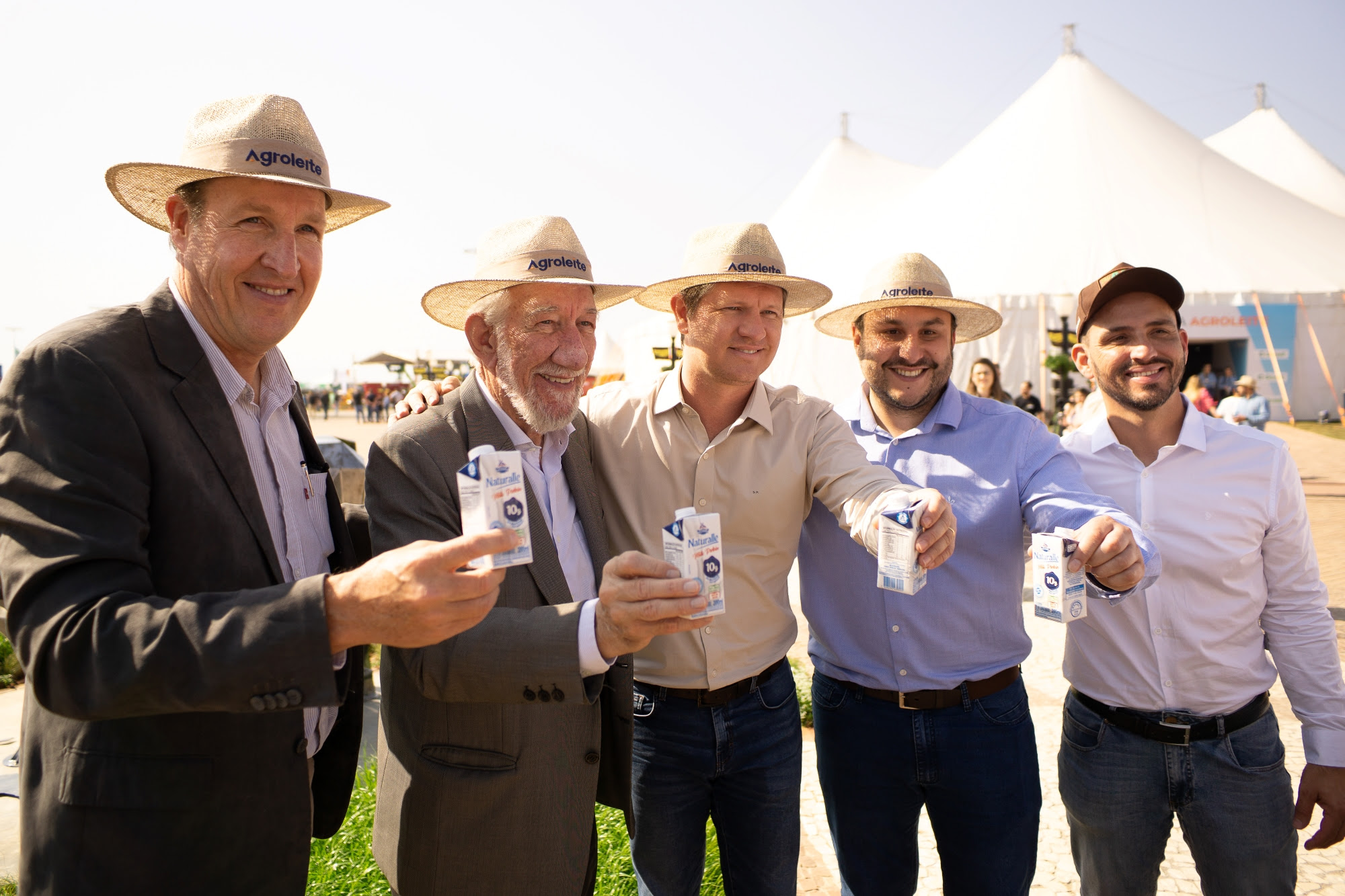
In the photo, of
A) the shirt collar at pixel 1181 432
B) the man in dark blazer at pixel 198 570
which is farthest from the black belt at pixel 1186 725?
the man in dark blazer at pixel 198 570

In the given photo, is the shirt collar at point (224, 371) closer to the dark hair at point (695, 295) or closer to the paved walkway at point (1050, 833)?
the dark hair at point (695, 295)

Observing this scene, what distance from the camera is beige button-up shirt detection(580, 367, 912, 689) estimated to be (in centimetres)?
289

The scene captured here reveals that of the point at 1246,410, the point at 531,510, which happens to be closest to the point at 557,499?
the point at 531,510

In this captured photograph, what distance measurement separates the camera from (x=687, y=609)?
193cm

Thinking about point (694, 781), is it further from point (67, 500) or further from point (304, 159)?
point (304, 159)

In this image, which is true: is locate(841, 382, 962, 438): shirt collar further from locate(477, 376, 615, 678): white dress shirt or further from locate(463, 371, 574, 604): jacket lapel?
locate(463, 371, 574, 604): jacket lapel

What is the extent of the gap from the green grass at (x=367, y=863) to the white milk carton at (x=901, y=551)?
5.50 feet

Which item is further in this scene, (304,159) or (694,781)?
(694,781)

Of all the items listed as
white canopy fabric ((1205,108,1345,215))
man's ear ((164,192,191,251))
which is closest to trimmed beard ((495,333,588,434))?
man's ear ((164,192,191,251))

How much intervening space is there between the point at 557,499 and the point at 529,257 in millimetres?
812

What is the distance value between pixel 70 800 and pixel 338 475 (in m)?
8.14

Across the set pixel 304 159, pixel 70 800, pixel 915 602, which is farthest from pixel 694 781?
pixel 304 159

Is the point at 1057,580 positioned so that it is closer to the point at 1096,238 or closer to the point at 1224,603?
the point at 1224,603

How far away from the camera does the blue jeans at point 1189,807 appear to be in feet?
8.95
